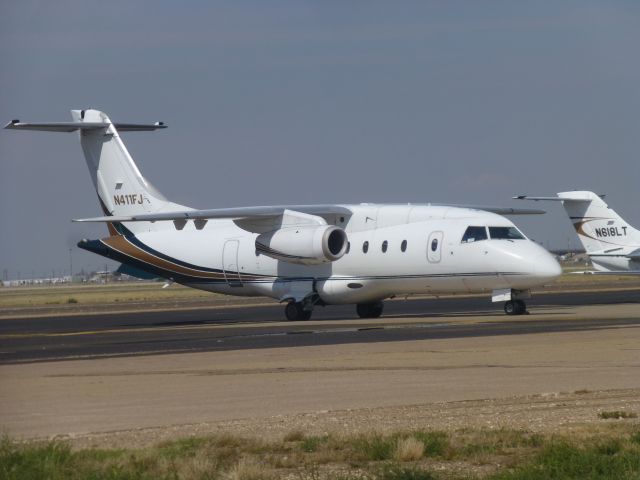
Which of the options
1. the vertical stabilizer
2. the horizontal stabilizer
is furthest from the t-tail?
the vertical stabilizer

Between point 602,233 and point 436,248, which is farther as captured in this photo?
point 602,233

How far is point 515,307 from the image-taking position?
3550 cm

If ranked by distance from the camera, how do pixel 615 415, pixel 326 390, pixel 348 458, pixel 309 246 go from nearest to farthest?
1. pixel 348 458
2. pixel 615 415
3. pixel 326 390
4. pixel 309 246

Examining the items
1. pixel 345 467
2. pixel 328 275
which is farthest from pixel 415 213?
pixel 345 467

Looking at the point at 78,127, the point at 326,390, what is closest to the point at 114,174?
the point at 78,127

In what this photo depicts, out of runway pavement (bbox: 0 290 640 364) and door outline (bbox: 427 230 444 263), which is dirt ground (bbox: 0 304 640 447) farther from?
door outline (bbox: 427 230 444 263)

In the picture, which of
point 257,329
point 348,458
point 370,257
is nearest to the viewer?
point 348,458

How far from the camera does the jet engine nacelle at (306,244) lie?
3644cm

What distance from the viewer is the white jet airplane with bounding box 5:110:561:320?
3556 centimetres

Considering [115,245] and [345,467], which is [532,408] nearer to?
[345,467]

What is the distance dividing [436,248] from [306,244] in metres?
3.91

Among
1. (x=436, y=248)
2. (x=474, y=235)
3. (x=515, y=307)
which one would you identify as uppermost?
(x=474, y=235)

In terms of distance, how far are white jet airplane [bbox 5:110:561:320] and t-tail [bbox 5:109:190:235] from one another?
0.12 ft

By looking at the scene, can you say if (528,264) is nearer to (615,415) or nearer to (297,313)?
(297,313)
